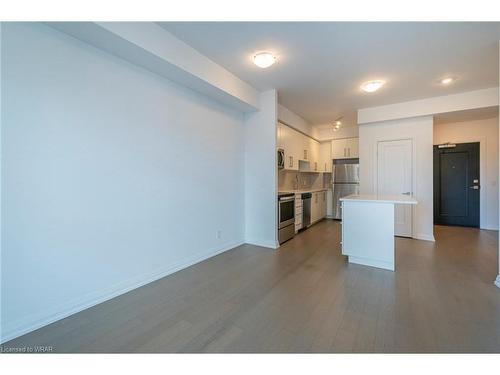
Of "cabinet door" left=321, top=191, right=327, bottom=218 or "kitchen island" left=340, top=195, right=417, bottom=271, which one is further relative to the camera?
"cabinet door" left=321, top=191, right=327, bottom=218

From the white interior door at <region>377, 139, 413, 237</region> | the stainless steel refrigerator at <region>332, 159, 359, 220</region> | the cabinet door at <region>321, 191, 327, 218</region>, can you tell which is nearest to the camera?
the white interior door at <region>377, 139, 413, 237</region>

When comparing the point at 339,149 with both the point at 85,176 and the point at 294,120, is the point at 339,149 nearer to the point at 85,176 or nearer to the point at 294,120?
the point at 294,120

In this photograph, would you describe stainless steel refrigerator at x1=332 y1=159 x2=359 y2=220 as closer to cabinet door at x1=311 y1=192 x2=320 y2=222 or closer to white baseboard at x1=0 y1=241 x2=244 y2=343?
cabinet door at x1=311 y1=192 x2=320 y2=222

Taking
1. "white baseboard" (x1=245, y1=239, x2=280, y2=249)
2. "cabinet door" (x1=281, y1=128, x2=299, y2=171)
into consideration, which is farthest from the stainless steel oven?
"cabinet door" (x1=281, y1=128, x2=299, y2=171)

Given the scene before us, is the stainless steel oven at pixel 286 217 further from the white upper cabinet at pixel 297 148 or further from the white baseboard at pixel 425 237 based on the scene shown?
the white baseboard at pixel 425 237

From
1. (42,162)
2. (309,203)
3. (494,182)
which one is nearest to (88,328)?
(42,162)

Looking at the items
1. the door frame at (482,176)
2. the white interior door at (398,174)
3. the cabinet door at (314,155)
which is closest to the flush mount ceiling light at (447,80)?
the white interior door at (398,174)

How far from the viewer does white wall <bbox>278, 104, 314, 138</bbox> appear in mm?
4668

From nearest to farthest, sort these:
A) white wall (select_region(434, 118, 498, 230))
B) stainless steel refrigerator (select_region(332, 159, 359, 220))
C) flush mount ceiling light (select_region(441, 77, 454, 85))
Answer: flush mount ceiling light (select_region(441, 77, 454, 85)) < white wall (select_region(434, 118, 498, 230)) < stainless steel refrigerator (select_region(332, 159, 359, 220))

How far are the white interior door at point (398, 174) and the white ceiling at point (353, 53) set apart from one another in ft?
3.51

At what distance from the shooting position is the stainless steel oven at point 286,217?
410 cm

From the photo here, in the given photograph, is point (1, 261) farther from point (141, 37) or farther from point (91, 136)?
point (141, 37)

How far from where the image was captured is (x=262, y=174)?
4.02 m
